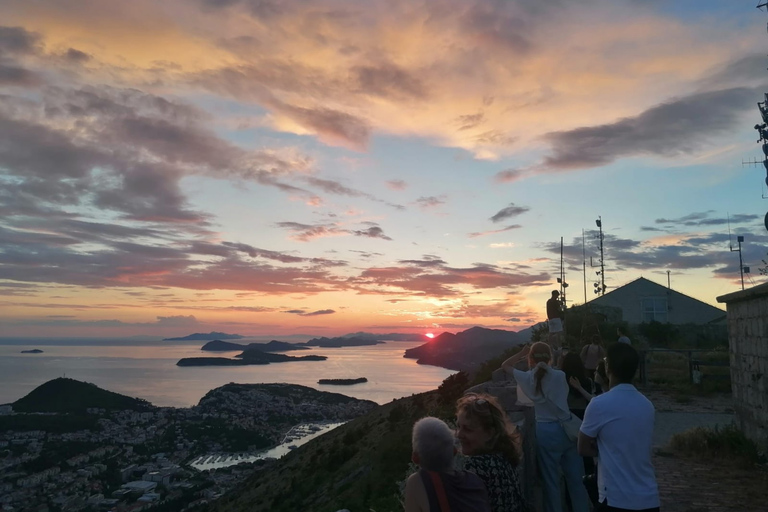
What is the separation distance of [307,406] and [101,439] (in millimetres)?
28952

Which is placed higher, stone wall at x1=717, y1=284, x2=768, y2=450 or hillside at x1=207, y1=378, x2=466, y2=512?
stone wall at x1=717, y1=284, x2=768, y2=450

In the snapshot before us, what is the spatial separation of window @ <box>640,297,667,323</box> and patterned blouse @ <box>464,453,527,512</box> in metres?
34.8

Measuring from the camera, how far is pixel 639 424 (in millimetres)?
3627

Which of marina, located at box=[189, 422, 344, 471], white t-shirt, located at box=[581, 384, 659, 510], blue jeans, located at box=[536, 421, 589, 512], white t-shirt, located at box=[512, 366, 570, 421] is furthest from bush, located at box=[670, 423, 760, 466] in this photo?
marina, located at box=[189, 422, 344, 471]

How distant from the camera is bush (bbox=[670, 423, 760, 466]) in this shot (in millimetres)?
8711

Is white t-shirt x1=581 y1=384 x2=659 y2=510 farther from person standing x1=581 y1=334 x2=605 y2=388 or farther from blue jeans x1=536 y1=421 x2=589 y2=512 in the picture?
person standing x1=581 y1=334 x2=605 y2=388

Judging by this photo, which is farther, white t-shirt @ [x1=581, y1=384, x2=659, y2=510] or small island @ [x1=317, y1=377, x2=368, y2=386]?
small island @ [x1=317, y1=377, x2=368, y2=386]

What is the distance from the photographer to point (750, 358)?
8.80 meters

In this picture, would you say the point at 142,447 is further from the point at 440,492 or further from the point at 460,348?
the point at 460,348

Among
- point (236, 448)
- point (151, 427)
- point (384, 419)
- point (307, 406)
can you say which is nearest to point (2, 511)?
point (236, 448)

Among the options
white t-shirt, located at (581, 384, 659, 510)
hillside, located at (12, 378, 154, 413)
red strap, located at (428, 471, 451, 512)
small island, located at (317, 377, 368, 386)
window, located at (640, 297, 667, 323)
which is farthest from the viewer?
small island, located at (317, 377, 368, 386)

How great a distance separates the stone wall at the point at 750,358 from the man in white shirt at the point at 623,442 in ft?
19.7

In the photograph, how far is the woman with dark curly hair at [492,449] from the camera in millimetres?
3330

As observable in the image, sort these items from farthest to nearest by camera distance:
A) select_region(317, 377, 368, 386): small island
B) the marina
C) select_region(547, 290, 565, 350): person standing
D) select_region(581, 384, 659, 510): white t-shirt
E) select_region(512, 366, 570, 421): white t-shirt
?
1. select_region(317, 377, 368, 386): small island
2. the marina
3. select_region(547, 290, 565, 350): person standing
4. select_region(512, 366, 570, 421): white t-shirt
5. select_region(581, 384, 659, 510): white t-shirt
